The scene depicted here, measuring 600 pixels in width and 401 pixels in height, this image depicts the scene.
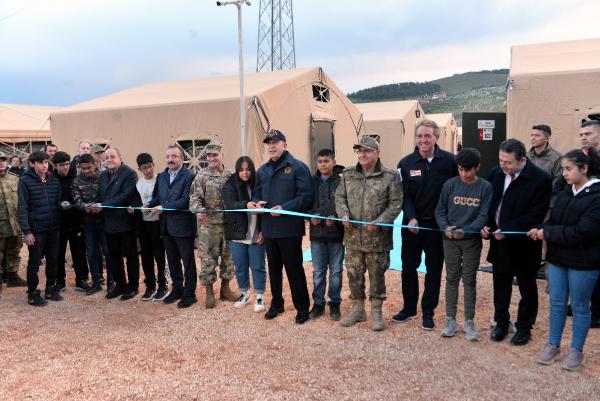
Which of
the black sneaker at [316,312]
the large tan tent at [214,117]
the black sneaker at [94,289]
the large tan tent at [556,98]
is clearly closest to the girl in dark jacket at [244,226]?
the black sneaker at [316,312]

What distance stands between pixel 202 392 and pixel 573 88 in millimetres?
5867

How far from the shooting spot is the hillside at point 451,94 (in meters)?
66.7

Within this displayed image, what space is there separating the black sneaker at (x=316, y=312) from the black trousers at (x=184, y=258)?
1314 millimetres

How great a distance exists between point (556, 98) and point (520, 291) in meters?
3.66

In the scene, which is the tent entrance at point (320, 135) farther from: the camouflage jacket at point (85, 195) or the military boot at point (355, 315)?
the military boot at point (355, 315)

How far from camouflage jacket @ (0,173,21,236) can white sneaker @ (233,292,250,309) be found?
105 inches

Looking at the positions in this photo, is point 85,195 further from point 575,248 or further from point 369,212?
point 575,248

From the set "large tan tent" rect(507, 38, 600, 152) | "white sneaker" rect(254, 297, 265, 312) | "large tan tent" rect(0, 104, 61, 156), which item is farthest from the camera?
"large tan tent" rect(0, 104, 61, 156)

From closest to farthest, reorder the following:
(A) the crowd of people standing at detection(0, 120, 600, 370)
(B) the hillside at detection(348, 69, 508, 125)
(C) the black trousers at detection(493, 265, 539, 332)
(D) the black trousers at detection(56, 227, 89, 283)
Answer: (A) the crowd of people standing at detection(0, 120, 600, 370) < (C) the black trousers at detection(493, 265, 539, 332) < (D) the black trousers at detection(56, 227, 89, 283) < (B) the hillside at detection(348, 69, 508, 125)

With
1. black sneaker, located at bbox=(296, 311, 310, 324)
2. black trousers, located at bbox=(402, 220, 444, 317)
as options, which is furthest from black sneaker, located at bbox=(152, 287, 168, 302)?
black trousers, located at bbox=(402, 220, 444, 317)

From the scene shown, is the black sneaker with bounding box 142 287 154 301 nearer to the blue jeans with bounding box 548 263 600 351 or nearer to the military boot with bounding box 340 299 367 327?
the military boot with bounding box 340 299 367 327

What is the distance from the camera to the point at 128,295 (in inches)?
210

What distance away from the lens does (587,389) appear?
3076mm

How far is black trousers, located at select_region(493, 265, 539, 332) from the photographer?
3.75 meters
